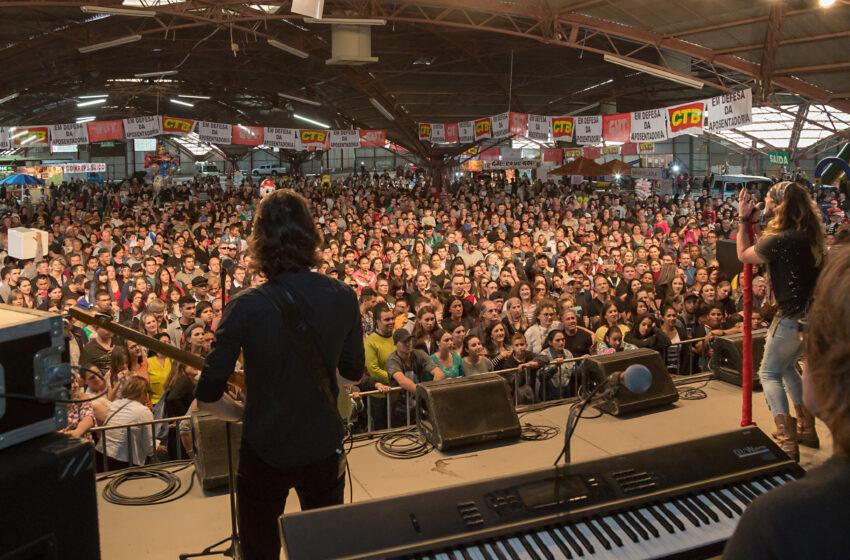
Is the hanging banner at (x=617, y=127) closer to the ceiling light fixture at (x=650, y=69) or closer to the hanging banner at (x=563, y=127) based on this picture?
the hanging banner at (x=563, y=127)

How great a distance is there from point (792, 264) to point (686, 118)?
13.7m

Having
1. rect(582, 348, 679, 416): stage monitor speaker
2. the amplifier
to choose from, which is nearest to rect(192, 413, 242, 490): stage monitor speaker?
the amplifier

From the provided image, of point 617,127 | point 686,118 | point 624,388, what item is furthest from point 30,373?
point 617,127

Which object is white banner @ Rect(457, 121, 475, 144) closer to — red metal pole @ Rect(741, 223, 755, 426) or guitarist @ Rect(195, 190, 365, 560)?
red metal pole @ Rect(741, 223, 755, 426)

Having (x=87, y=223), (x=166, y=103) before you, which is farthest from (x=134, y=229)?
(x=166, y=103)

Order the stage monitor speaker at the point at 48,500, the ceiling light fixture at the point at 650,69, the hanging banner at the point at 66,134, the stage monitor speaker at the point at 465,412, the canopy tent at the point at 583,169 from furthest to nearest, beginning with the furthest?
the canopy tent at the point at 583,169 → the hanging banner at the point at 66,134 → the ceiling light fixture at the point at 650,69 → the stage monitor speaker at the point at 465,412 → the stage monitor speaker at the point at 48,500

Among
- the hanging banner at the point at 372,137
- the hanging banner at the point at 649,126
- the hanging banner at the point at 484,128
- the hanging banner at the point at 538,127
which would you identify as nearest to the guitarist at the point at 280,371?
the hanging banner at the point at 649,126

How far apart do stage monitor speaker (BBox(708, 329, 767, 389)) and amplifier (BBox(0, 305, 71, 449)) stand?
631 cm

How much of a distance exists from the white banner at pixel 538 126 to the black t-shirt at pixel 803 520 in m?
19.9

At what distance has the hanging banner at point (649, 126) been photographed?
57.1 ft

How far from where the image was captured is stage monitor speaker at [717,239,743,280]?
10000 mm

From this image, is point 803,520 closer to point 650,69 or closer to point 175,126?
point 650,69

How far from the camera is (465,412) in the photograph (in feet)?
17.8

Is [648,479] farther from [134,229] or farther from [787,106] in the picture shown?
[787,106]
